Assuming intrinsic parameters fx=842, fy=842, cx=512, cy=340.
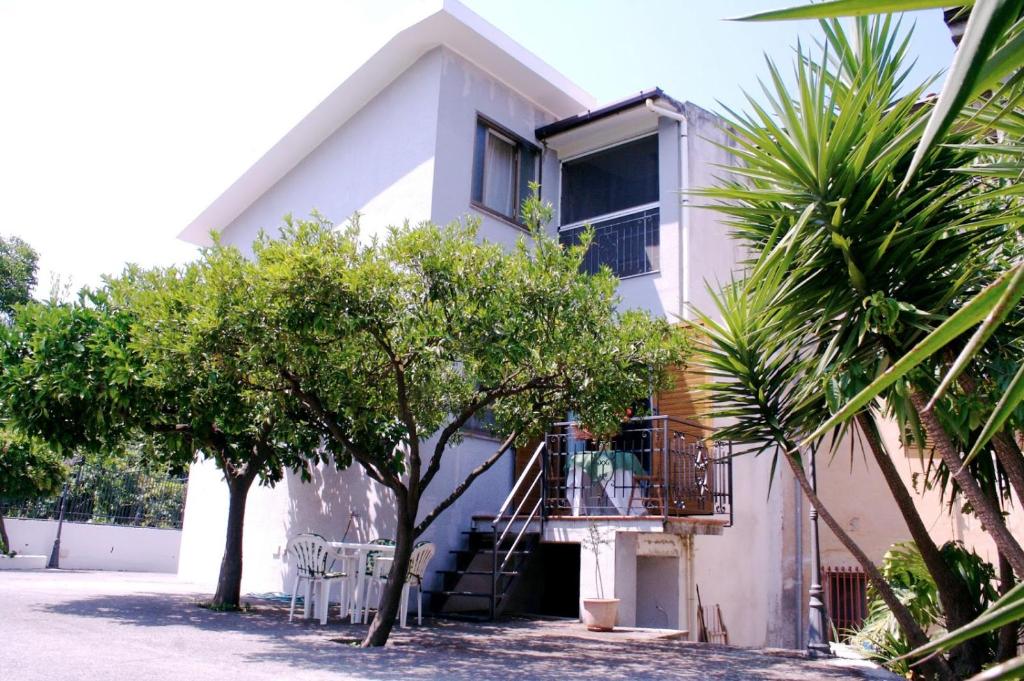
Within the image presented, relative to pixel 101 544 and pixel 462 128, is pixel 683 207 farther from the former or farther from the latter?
pixel 101 544

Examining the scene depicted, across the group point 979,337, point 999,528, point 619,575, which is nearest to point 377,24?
point 619,575

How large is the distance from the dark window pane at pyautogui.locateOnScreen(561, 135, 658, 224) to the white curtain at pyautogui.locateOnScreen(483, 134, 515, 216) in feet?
3.42

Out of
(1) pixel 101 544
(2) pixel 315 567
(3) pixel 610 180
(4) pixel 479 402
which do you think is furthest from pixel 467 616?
(1) pixel 101 544

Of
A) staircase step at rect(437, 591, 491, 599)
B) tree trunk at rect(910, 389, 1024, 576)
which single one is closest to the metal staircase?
staircase step at rect(437, 591, 491, 599)

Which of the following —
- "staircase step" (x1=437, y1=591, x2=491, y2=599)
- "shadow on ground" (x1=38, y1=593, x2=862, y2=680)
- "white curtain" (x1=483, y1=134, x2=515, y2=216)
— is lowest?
"shadow on ground" (x1=38, y1=593, x2=862, y2=680)

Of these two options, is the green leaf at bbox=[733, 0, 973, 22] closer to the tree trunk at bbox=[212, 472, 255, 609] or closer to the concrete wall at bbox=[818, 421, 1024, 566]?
the tree trunk at bbox=[212, 472, 255, 609]

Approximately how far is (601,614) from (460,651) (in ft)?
7.79

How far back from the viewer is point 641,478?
1034 centimetres

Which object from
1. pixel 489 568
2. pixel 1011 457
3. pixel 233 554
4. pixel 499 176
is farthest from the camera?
pixel 499 176

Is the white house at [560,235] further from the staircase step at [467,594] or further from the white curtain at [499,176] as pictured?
the staircase step at [467,594]

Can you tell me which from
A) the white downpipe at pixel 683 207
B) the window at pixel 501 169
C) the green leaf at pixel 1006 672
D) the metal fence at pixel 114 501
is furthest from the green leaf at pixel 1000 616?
the metal fence at pixel 114 501

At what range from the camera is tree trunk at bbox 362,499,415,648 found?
24.9ft

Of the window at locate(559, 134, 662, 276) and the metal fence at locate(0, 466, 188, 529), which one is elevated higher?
the window at locate(559, 134, 662, 276)

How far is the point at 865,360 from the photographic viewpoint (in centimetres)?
523
